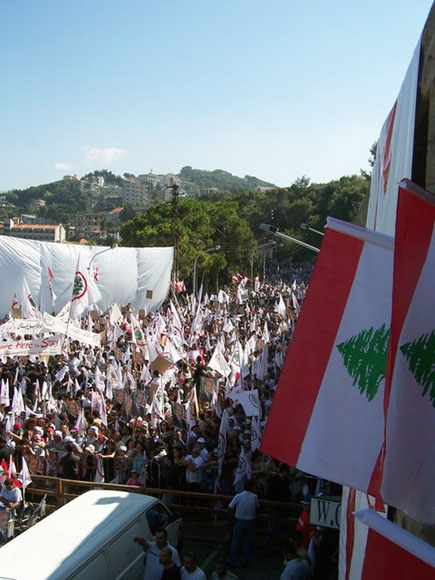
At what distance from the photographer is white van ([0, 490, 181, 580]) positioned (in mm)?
6637

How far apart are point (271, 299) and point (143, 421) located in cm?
3215

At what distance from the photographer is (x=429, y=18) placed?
4469 mm

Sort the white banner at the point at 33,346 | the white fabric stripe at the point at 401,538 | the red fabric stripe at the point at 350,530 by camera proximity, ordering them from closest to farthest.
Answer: the white fabric stripe at the point at 401,538
the red fabric stripe at the point at 350,530
the white banner at the point at 33,346

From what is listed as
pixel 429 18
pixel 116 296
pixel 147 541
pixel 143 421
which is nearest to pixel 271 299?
pixel 116 296

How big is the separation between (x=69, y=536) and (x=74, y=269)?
93.6 ft

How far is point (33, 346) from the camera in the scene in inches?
659

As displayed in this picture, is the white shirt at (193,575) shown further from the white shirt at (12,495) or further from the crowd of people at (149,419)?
the white shirt at (12,495)

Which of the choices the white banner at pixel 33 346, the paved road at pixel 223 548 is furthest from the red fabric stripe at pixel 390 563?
the white banner at pixel 33 346

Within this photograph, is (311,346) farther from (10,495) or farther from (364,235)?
(10,495)

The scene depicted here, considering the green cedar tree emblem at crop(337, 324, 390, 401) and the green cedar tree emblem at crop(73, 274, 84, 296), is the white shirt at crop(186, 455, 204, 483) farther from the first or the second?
the green cedar tree emblem at crop(73, 274, 84, 296)

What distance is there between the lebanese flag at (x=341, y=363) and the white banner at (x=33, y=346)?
43.9ft

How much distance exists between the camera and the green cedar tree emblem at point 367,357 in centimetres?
361

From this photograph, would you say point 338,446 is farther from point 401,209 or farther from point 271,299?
point 271,299

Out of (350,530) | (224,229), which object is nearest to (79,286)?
(350,530)
